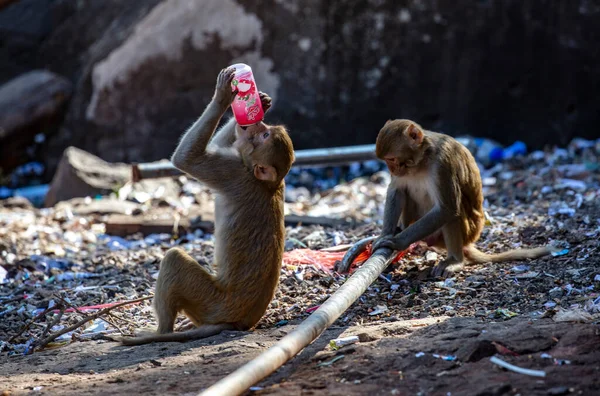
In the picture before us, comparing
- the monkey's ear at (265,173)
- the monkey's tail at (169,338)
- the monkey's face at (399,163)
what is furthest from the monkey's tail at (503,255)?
the monkey's tail at (169,338)

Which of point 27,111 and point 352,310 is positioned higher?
point 27,111

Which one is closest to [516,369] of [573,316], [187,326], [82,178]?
[573,316]

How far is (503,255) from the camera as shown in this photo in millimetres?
6422

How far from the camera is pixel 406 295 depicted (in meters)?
5.97

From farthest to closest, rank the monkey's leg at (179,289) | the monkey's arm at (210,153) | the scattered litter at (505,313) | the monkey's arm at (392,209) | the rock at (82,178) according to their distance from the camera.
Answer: the rock at (82,178) < the monkey's arm at (392,209) < the monkey's arm at (210,153) < the monkey's leg at (179,289) < the scattered litter at (505,313)

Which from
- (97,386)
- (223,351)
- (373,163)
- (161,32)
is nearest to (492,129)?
(373,163)

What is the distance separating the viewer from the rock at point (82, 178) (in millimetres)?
10805

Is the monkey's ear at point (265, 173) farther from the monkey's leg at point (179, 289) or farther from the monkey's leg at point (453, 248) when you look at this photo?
the monkey's leg at point (453, 248)

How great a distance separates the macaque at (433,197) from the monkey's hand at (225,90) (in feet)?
4.34

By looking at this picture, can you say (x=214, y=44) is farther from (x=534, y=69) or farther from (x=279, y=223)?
(x=279, y=223)

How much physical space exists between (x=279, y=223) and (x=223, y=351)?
106 cm

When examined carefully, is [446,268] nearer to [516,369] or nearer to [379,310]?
[379,310]

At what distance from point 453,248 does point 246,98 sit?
2199 mm

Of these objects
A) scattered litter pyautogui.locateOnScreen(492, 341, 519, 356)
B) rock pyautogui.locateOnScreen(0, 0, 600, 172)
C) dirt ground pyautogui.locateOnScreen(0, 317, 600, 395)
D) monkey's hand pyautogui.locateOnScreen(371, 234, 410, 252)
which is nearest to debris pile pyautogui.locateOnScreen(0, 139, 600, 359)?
monkey's hand pyautogui.locateOnScreen(371, 234, 410, 252)
